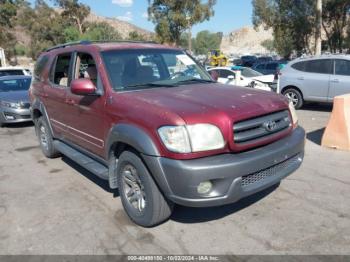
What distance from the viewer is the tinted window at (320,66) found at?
1077cm

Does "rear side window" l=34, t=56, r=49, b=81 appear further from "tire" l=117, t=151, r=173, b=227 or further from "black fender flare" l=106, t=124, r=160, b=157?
"tire" l=117, t=151, r=173, b=227

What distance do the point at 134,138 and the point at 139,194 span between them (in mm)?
680

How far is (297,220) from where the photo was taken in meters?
4.09

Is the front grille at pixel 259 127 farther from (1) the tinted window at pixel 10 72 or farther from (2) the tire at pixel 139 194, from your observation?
(1) the tinted window at pixel 10 72

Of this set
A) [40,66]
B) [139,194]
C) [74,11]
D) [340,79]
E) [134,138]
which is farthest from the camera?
[74,11]

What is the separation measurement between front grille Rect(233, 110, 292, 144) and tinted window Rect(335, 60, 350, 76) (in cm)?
725

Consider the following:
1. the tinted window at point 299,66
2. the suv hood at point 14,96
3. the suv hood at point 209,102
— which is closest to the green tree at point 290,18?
the tinted window at point 299,66

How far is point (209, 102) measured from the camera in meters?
3.77

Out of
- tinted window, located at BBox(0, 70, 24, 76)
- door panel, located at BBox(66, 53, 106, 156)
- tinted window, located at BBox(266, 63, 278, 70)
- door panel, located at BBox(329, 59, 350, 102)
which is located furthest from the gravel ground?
tinted window, located at BBox(266, 63, 278, 70)

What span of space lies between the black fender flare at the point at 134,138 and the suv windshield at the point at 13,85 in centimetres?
832

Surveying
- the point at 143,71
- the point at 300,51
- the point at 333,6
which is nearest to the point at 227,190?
the point at 143,71

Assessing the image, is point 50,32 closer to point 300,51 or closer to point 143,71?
point 300,51

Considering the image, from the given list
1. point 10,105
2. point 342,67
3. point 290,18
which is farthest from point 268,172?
point 290,18

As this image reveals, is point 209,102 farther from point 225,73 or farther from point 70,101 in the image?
point 225,73
